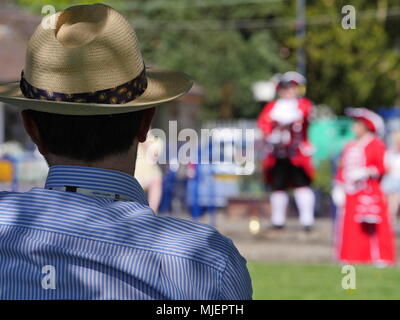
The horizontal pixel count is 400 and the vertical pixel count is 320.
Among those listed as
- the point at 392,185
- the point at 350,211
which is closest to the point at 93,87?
the point at 350,211

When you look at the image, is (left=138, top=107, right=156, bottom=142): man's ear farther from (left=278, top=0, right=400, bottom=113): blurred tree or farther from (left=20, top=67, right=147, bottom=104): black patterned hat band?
(left=278, top=0, right=400, bottom=113): blurred tree

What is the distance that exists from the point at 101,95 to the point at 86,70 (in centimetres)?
8

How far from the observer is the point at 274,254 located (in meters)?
13.1

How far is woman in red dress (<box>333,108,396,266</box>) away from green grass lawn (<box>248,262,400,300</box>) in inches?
18.0

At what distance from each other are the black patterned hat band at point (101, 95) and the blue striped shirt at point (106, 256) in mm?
Result: 234

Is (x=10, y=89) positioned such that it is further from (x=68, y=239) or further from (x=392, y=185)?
(x=392, y=185)

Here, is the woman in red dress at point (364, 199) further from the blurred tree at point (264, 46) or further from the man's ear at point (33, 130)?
the blurred tree at point (264, 46)

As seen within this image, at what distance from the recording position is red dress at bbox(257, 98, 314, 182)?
579 inches

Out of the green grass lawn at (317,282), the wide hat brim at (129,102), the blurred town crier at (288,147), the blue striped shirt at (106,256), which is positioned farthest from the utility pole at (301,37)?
the blue striped shirt at (106,256)

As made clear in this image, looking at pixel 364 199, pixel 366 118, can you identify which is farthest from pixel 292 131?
pixel 366 118

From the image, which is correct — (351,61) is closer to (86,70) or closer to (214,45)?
(214,45)

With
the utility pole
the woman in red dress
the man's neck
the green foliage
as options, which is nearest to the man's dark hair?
the man's neck

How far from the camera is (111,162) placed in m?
2.38

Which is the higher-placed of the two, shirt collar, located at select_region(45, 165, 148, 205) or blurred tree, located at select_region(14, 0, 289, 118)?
blurred tree, located at select_region(14, 0, 289, 118)
